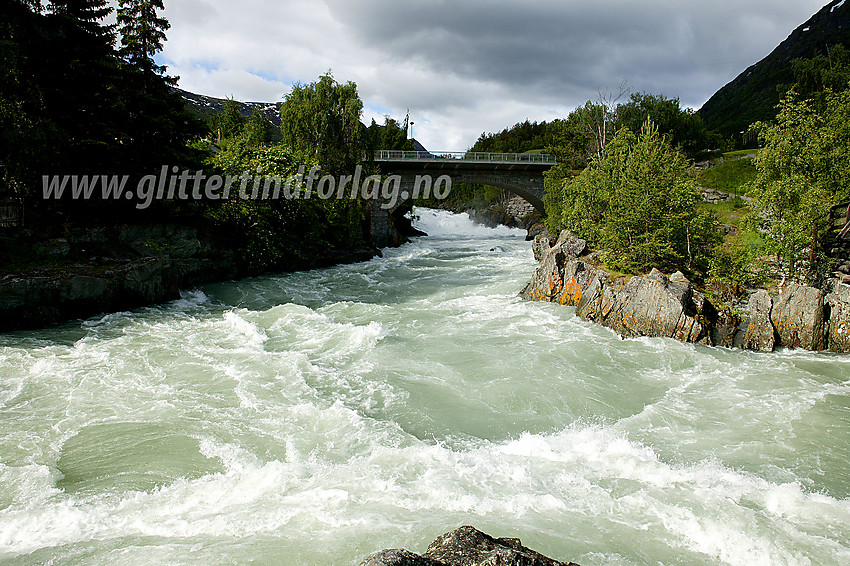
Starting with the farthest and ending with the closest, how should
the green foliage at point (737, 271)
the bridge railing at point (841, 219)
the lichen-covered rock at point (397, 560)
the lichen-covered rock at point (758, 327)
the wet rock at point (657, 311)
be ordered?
the green foliage at point (737, 271), the bridge railing at point (841, 219), the wet rock at point (657, 311), the lichen-covered rock at point (758, 327), the lichen-covered rock at point (397, 560)

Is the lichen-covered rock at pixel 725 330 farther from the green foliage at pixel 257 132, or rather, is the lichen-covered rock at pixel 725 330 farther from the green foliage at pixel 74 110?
the green foliage at pixel 257 132

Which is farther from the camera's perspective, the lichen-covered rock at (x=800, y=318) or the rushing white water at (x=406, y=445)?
the lichen-covered rock at (x=800, y=318)

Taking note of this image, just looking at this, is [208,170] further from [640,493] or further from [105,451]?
[640,493]

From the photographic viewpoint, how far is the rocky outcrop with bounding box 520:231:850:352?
12266 mm

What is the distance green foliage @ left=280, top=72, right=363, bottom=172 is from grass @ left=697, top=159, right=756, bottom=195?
26207 millimetres

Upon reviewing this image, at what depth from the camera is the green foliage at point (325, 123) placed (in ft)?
105

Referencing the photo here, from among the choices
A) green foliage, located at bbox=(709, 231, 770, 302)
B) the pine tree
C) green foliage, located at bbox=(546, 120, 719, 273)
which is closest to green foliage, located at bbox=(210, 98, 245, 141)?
the pine tree

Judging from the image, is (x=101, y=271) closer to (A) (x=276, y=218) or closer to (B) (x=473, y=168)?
(A) (x=276, y=218)

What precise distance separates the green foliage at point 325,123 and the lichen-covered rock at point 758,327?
84.2 feet

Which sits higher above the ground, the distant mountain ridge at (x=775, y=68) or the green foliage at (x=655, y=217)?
the distant mountain ridge at (x=775, y=68)

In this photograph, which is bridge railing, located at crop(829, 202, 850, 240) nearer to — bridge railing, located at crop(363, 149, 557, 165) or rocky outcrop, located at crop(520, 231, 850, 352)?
rocky outcrop, located at crop(520, 231, 850, 352)

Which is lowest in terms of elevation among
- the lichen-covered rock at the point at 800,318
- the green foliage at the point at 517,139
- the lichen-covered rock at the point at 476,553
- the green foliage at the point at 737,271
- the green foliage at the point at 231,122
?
the lichen-covered rock at the point at 476,553

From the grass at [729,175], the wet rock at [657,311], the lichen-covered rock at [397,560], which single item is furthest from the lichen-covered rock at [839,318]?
the grass at [729,175]

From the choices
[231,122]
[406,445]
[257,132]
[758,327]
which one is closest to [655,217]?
[758,327]
